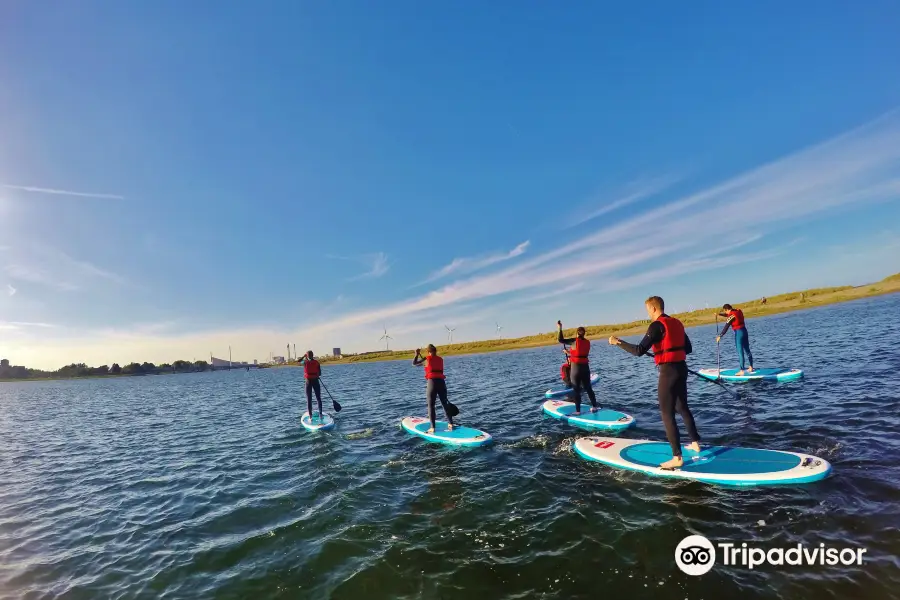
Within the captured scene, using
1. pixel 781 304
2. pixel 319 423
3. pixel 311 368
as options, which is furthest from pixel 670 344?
pixel 781 304

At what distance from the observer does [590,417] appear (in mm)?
16500

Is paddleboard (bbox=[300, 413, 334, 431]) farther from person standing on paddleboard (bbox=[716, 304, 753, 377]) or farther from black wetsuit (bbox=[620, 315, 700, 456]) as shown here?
person standing on paddleboard (bbox=[716, 304, 753, 377])

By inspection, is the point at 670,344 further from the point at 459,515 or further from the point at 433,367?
the point at 433,367

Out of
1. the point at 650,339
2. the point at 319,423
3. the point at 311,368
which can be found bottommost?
the point at 319,423

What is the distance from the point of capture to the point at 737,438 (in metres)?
12.5

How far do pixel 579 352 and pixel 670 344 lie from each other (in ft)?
23.8

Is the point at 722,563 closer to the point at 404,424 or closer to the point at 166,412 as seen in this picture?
the point at 404,424

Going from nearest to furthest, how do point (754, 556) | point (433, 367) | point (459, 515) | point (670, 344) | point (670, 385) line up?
point (754, 556) → point (459, 515) → point (670, 344) → point (670, 385) → point (433, 367)

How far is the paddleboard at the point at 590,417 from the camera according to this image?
15367mm

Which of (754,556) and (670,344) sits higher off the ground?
(670,344)

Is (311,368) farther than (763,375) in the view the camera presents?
Yes

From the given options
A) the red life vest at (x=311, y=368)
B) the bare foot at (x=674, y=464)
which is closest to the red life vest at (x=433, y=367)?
the bare foot at (x=674, y=464)

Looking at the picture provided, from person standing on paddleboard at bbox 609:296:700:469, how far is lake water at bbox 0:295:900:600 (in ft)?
4.19

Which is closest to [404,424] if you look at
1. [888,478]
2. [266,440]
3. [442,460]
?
[442,460]
